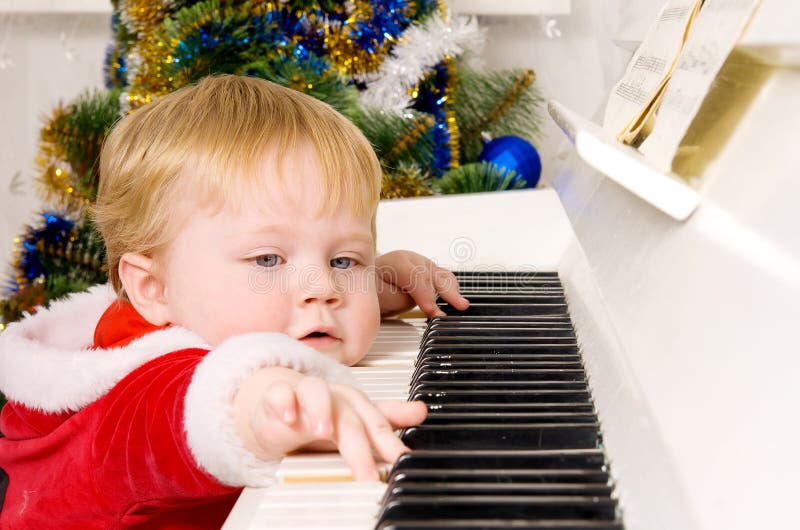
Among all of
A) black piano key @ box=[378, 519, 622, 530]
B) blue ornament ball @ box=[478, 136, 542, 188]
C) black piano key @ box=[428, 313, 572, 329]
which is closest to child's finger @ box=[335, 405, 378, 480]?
black piano key @ box=[378, 519, 622, 530]

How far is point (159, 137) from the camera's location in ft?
3.78

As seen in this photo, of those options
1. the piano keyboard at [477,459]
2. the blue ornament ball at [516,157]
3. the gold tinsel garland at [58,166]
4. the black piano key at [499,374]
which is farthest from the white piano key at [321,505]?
the gold tinsel garland at [58,166]

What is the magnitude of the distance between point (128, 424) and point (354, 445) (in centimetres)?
28

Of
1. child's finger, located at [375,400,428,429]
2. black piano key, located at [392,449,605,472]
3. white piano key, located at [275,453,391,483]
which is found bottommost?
black piano key, located at [392,449,605,472]

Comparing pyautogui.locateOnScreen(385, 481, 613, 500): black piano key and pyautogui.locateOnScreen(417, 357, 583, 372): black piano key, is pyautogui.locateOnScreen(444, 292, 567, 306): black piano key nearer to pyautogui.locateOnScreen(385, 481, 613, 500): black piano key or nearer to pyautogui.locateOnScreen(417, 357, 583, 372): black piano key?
pyautogui.locateOnScreen(417, 357, 583, 372): black piano key

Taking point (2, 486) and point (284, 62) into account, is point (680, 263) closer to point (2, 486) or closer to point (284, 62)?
point (2, 486)

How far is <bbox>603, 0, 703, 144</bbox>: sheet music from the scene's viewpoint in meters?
1.10

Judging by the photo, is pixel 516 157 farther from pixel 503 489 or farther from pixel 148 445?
pixel 503 489

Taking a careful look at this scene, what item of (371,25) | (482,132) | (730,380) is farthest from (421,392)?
(482,132)

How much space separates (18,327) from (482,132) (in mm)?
1665

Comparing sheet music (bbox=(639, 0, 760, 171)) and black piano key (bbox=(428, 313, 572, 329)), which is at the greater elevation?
sheet music (bbox=(639, 0, 760, 171))

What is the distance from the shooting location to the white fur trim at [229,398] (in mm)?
753

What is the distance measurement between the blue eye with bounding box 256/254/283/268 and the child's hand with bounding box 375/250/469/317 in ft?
1.01

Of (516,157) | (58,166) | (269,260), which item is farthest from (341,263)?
(58,166)
